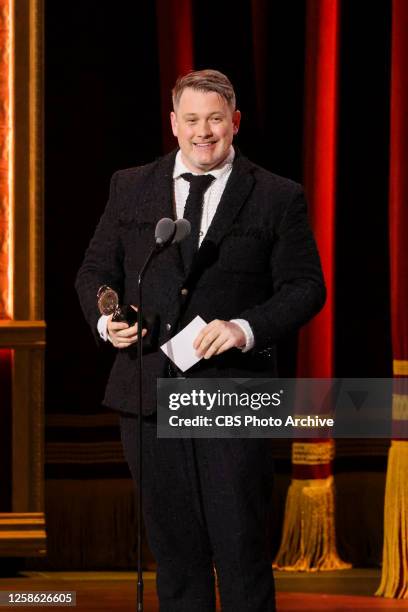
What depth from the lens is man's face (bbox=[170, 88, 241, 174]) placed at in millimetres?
2312

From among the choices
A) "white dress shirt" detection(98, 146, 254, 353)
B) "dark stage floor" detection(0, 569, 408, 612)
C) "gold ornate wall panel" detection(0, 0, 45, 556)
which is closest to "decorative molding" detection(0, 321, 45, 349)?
"gold ornate wall panel" detection(0, 0, 45, 556)

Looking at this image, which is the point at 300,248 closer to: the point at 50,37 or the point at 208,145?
the point at 208,145

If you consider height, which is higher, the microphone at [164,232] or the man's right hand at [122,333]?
the microphone at [164,232]

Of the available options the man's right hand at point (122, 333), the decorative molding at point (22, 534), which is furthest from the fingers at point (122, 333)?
the decorative molding at point (22, 534)

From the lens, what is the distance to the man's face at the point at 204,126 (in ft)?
7.59

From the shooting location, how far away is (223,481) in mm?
2281

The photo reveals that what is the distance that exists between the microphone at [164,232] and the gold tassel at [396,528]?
5.11 ft

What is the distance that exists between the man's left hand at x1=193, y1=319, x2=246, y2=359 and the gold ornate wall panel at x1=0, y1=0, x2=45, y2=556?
1342 mm

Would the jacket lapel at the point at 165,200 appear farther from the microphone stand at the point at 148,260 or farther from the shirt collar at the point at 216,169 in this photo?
the microphone stand at the point at 148,260

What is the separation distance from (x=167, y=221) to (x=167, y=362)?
0.94 feet

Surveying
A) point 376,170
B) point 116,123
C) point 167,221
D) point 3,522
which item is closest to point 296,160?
point 376,170

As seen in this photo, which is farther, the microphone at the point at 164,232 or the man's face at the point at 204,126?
the man's face at the point at 204,126

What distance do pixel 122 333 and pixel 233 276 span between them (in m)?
0.24

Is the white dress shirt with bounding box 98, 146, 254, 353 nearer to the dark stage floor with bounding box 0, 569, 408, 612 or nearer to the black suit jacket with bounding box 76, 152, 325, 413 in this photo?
the black suit jacket with bounding box 76, 152, 325, 413
